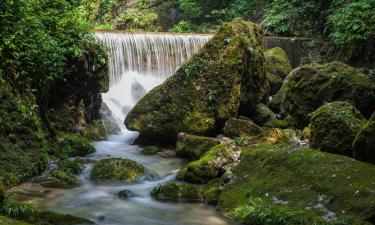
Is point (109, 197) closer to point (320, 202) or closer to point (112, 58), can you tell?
point (320, 202)


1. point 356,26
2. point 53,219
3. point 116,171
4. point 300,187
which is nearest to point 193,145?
point 116,171

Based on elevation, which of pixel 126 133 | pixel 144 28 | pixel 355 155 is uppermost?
pixel 144 28

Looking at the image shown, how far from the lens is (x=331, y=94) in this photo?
10.5 metres

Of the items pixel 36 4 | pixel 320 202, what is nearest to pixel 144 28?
pixel 36 4

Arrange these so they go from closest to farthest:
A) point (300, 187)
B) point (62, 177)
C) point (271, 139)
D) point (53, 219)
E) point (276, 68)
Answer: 1. point (53, 219)
2. point (300, 187)
3. point (62, 177)
4. point (271, 139)
5. point (276, 68)

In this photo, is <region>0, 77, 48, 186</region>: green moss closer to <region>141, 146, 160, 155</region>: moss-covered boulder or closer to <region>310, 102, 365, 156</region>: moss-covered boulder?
<region>141, 146, 160, 155</region>: moss-covered boulder

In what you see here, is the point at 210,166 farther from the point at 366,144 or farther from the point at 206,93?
the point at 206,93

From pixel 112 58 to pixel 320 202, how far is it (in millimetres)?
10592

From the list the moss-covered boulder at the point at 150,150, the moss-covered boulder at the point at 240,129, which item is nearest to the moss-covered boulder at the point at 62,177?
the moss-covered boulder at the point at 150,150

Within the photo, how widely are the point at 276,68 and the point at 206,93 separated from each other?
5117 millimetres

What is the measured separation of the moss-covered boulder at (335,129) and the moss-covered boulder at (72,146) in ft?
15.8

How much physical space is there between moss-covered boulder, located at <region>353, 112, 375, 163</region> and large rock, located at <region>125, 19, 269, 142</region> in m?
4.67

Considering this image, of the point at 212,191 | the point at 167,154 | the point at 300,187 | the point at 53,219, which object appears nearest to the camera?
the point at 53,219

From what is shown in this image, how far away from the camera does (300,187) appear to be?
21.1 feet
